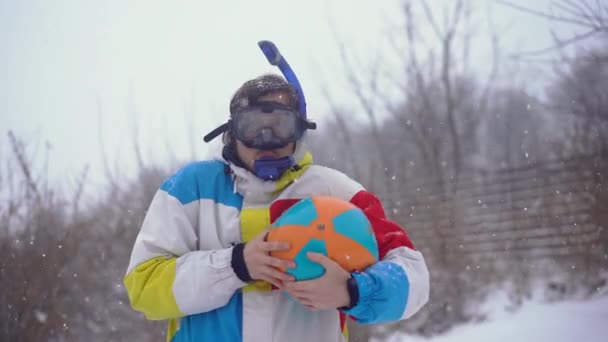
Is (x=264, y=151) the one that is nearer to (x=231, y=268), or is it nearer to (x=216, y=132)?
(x=216, y=132)

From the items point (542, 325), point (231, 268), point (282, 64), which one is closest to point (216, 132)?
point (282, 64)

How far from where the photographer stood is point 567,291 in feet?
19.7

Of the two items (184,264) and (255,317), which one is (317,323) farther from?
(184,264)

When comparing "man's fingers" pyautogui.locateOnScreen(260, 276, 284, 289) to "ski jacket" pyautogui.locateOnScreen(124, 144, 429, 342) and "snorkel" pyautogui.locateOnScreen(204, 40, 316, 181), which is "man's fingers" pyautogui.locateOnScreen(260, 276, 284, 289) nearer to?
"ski jacket" pyautogui.locateOnScreen(124, 144, 429, 342)

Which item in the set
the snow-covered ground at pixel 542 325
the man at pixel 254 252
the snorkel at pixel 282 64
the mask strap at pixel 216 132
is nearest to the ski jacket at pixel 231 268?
the man at pixel 254 252

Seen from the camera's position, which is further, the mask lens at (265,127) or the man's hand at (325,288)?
the mask lens at (265,127)

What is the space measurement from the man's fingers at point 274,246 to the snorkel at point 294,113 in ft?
1.02

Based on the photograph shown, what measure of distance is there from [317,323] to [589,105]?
5.74 metres

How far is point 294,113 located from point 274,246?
0.55 metres

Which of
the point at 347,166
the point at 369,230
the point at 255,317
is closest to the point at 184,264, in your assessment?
the point at 255,317

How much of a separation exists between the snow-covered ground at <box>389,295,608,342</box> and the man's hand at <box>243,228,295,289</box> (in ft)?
13.8

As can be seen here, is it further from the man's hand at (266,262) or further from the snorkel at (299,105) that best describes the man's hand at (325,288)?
the snorkel at (299,105)

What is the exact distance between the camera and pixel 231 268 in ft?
4.80

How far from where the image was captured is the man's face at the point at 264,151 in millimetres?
1724
